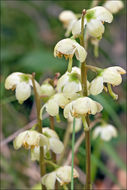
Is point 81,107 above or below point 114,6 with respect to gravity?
below

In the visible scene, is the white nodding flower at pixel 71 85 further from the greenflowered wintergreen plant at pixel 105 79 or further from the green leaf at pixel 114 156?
the green leaf at pixel 114 156

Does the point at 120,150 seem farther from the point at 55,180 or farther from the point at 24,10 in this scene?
the point at 24,10

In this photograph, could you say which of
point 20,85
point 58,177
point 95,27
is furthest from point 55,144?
point 95,27

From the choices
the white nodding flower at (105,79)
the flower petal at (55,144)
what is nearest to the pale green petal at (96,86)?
the white nodding flower at (105,79)

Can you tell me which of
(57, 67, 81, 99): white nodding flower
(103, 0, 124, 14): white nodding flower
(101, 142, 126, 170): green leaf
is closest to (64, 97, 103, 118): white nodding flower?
(57, 67, 81, 99): white nodding flower

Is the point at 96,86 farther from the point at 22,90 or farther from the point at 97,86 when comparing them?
the point at 22,90

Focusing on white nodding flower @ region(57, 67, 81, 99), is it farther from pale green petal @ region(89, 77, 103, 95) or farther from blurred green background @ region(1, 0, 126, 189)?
blurred green background @ region(1, 0, 126, 189)
